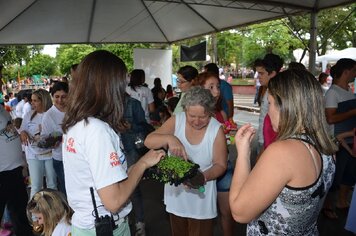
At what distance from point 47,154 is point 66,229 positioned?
203cm

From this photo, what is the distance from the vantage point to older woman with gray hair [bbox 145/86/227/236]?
2.52m

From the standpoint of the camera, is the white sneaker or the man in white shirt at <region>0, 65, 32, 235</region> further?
the white sneaker

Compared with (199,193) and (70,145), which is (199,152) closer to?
(199,193)

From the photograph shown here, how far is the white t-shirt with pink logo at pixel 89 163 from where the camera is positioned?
1.44 metres

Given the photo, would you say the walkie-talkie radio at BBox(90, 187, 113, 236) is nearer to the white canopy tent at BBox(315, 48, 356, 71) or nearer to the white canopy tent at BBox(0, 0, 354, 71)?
the white canopy tent at BBox(0, 0, 354, 71)

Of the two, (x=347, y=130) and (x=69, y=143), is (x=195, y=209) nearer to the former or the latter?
(x=69, y=143)

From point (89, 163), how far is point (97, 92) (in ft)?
1.06

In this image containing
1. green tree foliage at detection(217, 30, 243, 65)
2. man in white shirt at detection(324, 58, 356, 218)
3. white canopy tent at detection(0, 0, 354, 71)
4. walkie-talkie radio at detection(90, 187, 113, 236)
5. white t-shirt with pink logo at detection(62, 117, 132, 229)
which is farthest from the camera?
green tree foliage at detection(217, 30, 243, 65)

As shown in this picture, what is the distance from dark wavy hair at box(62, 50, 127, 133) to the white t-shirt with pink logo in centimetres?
4

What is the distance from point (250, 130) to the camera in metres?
1.60

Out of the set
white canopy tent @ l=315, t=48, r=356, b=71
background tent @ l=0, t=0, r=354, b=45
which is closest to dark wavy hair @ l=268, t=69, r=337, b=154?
background tent @ l=0, t=0, r=354, b=45

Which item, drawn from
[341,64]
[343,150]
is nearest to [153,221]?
[343,150]

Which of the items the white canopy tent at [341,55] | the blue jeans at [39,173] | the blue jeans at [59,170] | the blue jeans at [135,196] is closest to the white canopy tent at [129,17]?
the blue jeans at [39,173]

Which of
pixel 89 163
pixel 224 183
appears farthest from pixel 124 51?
pixel 89 163
